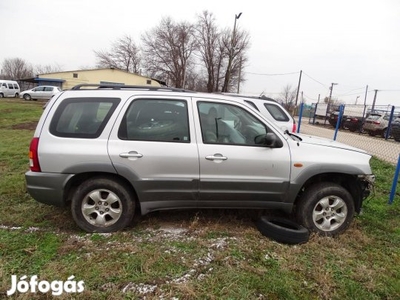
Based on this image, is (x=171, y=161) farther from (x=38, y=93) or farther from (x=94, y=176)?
(x=38, y=93)

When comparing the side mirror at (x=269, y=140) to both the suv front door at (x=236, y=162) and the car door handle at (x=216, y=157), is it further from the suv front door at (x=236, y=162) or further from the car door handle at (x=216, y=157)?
the car door handle at (x=216, y=157)

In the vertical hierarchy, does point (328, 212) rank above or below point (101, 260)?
above

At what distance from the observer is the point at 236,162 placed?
336cm

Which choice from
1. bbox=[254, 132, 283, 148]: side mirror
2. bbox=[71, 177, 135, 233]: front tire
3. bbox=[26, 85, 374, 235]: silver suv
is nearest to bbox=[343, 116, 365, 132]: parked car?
bbox=[26, 85, 374, 235]: silver suv

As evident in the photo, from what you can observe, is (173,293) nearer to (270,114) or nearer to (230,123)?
(230,123)

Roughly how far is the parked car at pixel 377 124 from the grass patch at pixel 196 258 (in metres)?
15.5

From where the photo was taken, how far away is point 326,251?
323 cm

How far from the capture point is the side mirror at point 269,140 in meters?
3.36

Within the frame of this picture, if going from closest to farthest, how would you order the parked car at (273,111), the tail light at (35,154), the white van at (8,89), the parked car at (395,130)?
the tail light at (35,154)
the parked car at (273,111)
the parked car at (395,130)
the white van at (8,89)

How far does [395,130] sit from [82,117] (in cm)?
1767

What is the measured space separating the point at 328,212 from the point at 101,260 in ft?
9.06

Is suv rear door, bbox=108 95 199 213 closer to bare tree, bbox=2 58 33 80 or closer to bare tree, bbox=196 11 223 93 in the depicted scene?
bare tree, bbox=196 11 223 93

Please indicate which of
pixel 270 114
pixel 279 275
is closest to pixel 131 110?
pixel 279 275

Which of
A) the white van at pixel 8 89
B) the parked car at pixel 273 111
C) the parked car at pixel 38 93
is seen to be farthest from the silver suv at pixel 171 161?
the white van at pixel 8 89
